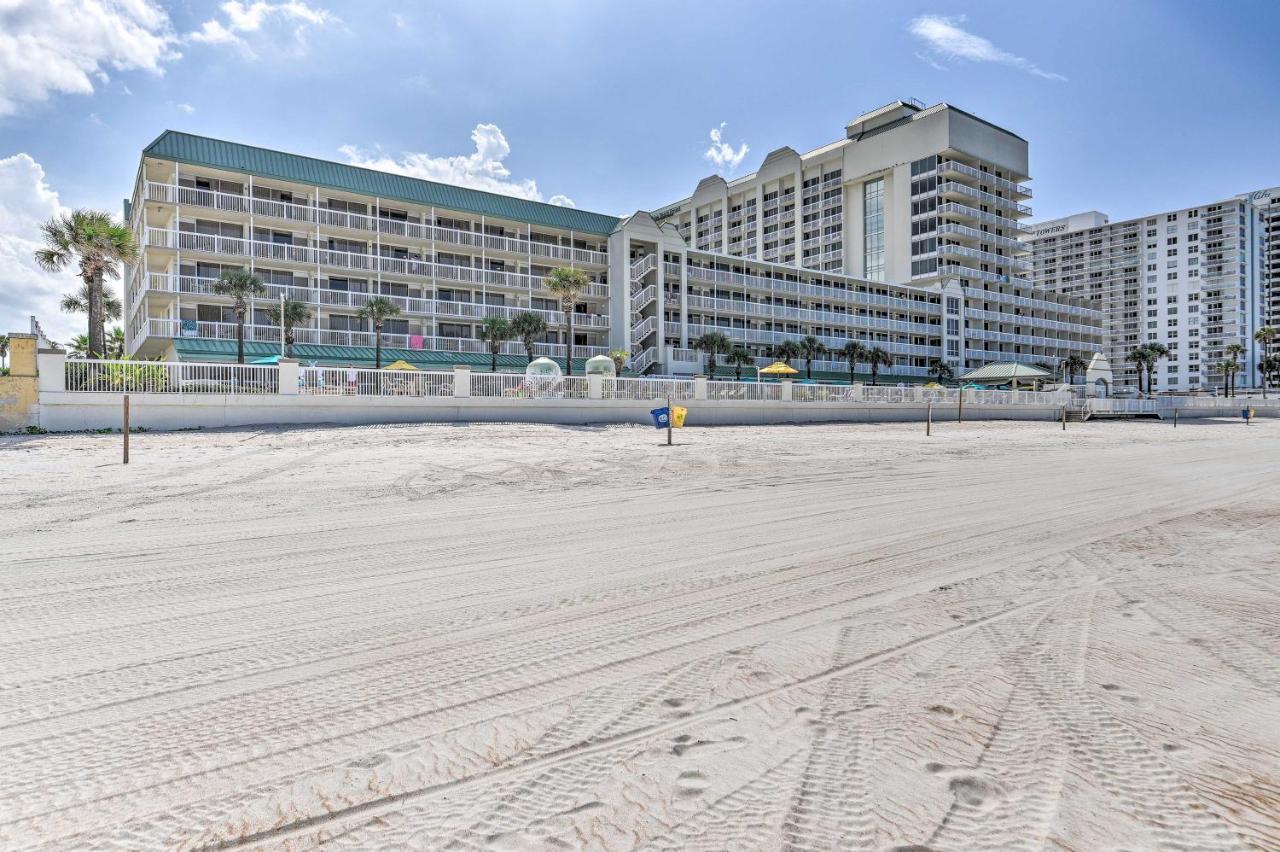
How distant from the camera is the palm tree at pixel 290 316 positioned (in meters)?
37.5

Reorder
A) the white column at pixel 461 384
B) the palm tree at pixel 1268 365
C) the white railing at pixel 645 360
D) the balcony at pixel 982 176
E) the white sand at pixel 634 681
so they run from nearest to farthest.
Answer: the white sand at pixel 634 681 < the white column at pixel 461 384 < the white railing at pixel 645 360 < the balcony at pixel 982 176 < the palm tree at pixel 1268 365

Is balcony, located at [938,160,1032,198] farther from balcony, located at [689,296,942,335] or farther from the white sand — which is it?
the white sand

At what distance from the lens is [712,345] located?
169ft

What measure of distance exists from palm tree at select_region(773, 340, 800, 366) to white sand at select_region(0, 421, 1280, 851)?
50.0 metres

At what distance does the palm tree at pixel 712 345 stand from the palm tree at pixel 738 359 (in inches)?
22.6

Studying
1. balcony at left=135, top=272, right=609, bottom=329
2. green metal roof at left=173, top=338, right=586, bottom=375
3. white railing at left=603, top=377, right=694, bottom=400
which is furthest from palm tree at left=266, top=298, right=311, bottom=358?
white railing at left=603, top=377, right=694, bottom=400

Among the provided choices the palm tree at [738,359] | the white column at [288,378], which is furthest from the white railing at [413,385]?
the palm tree at [738,359]

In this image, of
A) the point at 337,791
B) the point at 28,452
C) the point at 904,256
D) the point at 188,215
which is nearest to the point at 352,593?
the point at 337,791

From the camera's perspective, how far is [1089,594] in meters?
5.05

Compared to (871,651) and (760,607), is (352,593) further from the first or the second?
(871,651)

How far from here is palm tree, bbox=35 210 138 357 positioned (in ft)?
101

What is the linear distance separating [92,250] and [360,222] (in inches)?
600

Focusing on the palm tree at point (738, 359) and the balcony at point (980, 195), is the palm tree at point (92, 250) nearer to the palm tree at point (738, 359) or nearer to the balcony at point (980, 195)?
the palm tree at point (738, 359)

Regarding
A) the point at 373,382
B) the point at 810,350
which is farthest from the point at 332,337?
the point at 810,350
